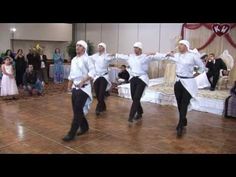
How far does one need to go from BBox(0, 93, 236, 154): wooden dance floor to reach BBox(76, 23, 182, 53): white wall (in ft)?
12.1

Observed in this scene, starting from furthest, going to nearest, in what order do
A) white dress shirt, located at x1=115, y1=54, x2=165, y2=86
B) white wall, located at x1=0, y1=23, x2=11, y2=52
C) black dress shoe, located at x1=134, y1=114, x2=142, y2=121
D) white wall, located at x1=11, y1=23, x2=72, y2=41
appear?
white wall, located at x1=11, y1=23, x2=72, y2=41 < white wall, located at x1=0, y1=23, x2=11, y2=52 < black dress shoe, located at x1=134, y1=114, x2=142, y2=121 < white dress shirt, located at x1=115, y1=54, x2=165, y2=86

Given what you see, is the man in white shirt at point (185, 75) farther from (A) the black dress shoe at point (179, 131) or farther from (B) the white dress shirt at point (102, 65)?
(B) the white dress shirt at point (102, 65)

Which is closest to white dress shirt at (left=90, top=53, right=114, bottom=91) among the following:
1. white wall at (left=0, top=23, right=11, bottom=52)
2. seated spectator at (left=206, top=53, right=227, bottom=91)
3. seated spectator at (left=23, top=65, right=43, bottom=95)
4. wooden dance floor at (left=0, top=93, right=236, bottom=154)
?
wooden dance floor at (left=0, top=93, right=236, bottom=154)

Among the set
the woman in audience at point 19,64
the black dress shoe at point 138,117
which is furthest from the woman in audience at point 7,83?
the black dress shoe at point 138,117

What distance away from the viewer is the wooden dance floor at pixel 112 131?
12.4 ft

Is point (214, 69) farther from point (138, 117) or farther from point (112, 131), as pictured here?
point (112, 131)

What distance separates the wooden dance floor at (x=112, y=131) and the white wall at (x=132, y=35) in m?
3.70

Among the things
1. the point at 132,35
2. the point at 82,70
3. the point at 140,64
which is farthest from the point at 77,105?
the point at 132,35

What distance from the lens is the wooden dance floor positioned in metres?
3.78

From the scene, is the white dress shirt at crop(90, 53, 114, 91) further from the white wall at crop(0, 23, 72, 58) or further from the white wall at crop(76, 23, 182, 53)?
the white wall at crop(0, 23, 72, 58)

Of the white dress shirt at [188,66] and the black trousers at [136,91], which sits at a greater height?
the white dress shirt at [188,66]

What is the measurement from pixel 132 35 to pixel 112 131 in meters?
6.39

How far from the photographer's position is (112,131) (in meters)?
4.50
